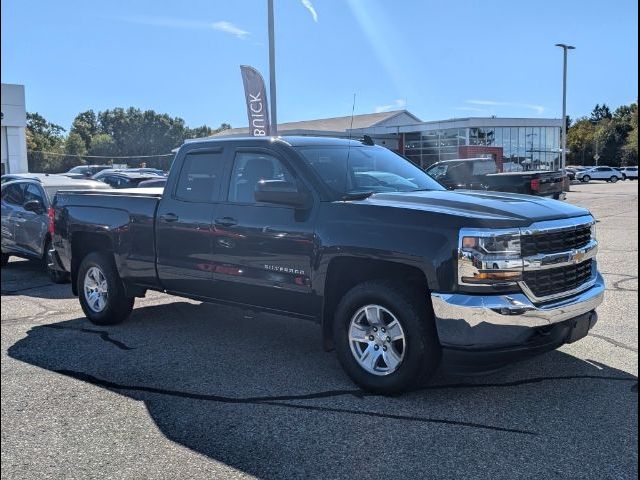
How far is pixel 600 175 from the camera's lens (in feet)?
187

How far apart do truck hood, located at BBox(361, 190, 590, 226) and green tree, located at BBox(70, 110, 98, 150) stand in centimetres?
7592

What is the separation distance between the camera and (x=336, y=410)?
4359mm

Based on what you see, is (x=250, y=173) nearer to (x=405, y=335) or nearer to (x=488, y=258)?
(x=405, y=335)

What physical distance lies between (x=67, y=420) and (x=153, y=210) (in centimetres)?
261

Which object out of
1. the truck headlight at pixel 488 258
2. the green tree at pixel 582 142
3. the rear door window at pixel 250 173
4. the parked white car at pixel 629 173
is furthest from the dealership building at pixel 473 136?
the truck headlight at pixel 488 258

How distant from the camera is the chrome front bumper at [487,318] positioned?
411 centimetres

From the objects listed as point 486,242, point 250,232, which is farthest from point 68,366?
point 486,242

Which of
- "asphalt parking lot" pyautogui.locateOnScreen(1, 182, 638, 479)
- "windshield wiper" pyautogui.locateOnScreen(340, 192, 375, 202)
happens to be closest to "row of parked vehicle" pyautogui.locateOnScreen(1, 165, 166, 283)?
"asphalt parking lot" pyautogui.locateOnScreen(1, 182, 638, 479)

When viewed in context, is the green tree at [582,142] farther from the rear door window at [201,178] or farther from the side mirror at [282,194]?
the side mirror at [282,194]

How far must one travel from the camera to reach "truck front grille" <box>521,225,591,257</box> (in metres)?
4.24

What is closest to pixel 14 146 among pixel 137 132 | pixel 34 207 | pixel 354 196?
pixel 34 207

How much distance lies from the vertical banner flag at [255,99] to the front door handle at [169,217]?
370 inches

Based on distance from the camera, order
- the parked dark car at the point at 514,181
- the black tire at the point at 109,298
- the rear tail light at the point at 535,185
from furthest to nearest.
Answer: the parked dark car at the point at 514,181 < the rear tail light at the point at 535,185 < the black tire at the point at 109,298

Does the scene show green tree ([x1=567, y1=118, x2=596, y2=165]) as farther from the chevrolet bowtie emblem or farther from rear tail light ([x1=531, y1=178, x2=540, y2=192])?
the chevrolet bowtie emblem
